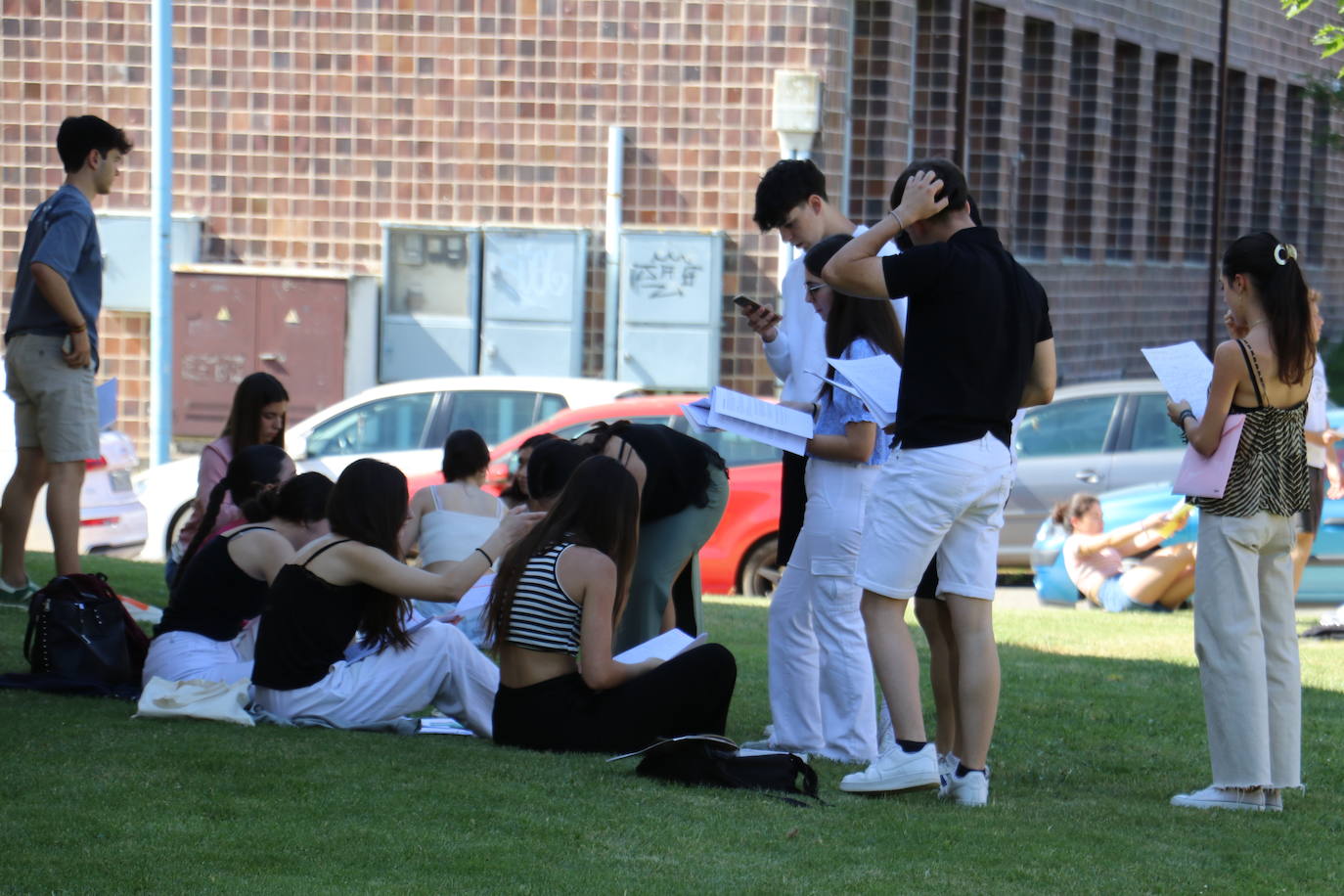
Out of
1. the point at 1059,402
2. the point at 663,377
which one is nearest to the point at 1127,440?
the point at 1059,402

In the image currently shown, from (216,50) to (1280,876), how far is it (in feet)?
57.1

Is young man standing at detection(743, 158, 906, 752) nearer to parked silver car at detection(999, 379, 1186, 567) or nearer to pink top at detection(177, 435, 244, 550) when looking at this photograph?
pink top at detection(177, 435, 244, 550)

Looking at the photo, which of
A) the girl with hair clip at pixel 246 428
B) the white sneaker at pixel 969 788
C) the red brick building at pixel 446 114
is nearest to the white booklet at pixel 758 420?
the white sneaker at pixel 969 788

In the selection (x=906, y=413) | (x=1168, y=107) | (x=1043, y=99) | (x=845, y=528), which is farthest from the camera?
(x=1168, y=107)

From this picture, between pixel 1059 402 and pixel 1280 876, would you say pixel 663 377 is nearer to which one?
pixel 1059 402

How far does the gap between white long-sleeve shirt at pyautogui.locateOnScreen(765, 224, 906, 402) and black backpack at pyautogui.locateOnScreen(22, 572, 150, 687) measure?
110 inches

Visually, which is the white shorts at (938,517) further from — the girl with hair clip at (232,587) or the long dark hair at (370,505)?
the girl with hair clip at (232,587)

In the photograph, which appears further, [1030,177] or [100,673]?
[1030,177]

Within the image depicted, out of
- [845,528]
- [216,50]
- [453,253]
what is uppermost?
[216,50]

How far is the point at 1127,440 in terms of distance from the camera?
15375mm

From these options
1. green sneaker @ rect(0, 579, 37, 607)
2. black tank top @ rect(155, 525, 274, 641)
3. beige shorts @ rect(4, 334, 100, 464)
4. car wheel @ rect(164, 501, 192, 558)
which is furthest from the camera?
car wheel @ rect(164, 501, 192, 558)

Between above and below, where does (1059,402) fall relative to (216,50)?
below

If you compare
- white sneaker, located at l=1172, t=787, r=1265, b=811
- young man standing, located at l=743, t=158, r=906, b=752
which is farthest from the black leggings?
white sneaker, located at l=1172, t=787, r=1265, b=811

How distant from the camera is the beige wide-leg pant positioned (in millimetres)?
5652
